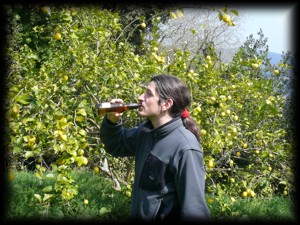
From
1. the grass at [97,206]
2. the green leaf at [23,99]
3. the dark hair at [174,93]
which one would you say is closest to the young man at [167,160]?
the dark hair at [174,93]

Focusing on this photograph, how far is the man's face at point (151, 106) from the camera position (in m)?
1.45

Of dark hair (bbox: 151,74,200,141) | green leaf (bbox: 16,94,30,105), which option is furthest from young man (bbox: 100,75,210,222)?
green leaf (bbox: 16,94,30,105)

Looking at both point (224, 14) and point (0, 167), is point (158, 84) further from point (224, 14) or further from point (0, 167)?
point (0, 167)

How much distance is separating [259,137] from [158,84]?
1.55 m

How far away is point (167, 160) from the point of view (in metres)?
1.36

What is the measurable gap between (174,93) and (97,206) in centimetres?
192

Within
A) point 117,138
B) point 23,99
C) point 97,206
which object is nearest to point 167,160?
point 117,138

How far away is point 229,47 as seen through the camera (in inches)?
435

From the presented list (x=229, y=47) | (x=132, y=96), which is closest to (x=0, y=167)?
(x=132, y=96)

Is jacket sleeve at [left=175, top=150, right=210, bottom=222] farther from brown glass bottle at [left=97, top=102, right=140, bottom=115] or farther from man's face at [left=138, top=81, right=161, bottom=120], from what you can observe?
brown glass bottle at [left=97, top=102, right=140, bottom=115]

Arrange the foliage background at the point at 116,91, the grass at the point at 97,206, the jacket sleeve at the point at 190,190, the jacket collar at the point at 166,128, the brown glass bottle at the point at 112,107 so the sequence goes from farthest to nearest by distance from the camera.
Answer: the grass at the point at 97,206 < the foliage background at the point at 116,91 < the brown glass bottle at the point at 112,107 < the jacket collar at the point at 166,128 < the jacket sleeve at the point at 190,190

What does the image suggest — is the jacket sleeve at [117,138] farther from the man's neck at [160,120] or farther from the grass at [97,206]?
the grass at [97,206]

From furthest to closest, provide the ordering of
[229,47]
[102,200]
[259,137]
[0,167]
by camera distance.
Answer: [229,47], [102,200], [259,137], [0,167]

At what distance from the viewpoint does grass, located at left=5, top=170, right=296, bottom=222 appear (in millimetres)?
2750
